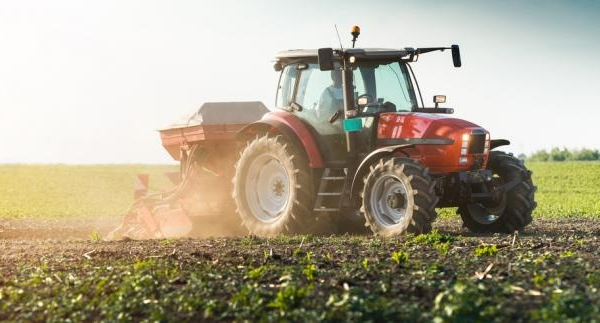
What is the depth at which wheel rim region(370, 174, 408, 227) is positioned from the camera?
42.9ft

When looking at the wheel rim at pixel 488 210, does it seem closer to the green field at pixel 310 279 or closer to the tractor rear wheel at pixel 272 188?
the green field at pixel 310 279

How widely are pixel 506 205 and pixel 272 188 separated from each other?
3.89 meters

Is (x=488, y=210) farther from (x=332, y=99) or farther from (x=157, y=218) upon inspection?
(x=157, y=218)

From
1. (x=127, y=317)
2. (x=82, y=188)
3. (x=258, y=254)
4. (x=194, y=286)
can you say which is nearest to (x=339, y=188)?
(x=258, y=254)

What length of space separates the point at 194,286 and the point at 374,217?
5.09 m

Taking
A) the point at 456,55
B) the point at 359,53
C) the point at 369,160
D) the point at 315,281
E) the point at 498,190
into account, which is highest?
the point at 359,53

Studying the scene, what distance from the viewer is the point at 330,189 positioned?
1409cm

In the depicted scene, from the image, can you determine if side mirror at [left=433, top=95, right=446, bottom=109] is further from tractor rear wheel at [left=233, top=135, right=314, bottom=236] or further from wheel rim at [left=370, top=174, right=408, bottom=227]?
tractor rear wheel at [left=233, top=135, right=314, bottom=236]

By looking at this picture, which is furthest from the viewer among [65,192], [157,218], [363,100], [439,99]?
[65,192]

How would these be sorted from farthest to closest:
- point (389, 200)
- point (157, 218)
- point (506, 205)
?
point (157, 218), point (506, 205), point (389, 200)

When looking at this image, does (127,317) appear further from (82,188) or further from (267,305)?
(82,188)

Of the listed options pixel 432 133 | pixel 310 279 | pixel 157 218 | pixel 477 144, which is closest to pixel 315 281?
pixel 310 279

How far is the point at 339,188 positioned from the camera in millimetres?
14008

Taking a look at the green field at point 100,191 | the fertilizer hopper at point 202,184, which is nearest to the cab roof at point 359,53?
the fertilizer hopper at point 202,184
